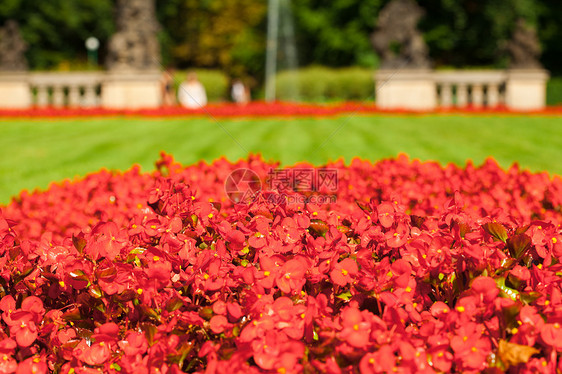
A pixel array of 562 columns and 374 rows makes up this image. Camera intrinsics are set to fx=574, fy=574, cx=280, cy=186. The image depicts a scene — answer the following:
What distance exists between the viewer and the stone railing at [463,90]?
1695cm

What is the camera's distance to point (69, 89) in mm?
18578

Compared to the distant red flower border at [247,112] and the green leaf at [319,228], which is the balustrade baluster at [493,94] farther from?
the green leaf at [319,228]

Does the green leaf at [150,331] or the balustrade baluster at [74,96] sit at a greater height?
the balustrade baluster at [74,96]

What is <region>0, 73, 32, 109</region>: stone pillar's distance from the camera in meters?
18.7

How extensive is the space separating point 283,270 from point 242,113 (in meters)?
12.8

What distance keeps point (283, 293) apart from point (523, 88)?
17543 millimetres

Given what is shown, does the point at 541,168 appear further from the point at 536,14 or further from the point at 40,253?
the point at 536,14

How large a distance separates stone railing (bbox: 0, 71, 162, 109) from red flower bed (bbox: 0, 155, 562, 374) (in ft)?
49.7

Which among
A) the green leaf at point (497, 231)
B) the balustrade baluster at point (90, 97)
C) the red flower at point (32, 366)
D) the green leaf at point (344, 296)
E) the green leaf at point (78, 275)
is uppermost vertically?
the balustrade baluster at point (90, 97)

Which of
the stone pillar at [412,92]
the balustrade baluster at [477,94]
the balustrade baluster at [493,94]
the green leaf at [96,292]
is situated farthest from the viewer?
the balustrade baluster at [493,94]

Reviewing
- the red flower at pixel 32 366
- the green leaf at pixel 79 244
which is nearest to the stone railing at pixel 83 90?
the green leaf at pixel 79 244

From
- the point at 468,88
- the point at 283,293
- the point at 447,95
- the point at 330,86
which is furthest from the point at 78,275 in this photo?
the point at 330,86

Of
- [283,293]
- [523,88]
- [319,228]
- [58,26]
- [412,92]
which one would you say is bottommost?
[283,293]

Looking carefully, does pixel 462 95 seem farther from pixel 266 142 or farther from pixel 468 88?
pixel 266 142
